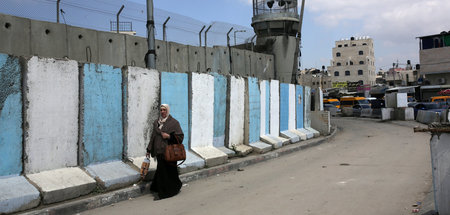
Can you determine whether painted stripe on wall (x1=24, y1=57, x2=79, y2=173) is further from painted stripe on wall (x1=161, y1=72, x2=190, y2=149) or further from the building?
the building

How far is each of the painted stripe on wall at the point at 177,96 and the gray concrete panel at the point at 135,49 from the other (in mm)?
2336

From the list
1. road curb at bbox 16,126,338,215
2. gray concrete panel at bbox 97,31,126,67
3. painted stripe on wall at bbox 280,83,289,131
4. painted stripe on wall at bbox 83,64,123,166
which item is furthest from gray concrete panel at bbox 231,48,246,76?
painted stripe on wall at bbox 83,64,123,166

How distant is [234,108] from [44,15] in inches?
225

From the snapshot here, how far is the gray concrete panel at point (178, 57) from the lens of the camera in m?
13.3

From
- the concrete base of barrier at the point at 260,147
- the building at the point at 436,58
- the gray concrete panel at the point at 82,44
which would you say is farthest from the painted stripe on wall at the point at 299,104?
the building at the point at 436,58

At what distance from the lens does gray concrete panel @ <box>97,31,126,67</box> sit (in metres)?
10.7

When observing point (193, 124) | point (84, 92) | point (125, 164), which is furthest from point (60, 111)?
point (193, 124)

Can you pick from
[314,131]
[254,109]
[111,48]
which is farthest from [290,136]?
[111,48]

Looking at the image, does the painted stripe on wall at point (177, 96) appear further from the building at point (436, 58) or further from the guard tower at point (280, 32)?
the building at point (436, 58)

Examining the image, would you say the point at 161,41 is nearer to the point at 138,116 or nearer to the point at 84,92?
the point at 138,116

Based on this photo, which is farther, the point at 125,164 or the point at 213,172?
the point at 213,172

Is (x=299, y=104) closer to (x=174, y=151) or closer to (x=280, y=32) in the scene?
(x=280, y=32)

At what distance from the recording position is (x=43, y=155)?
672cm

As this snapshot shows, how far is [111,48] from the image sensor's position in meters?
10.9
